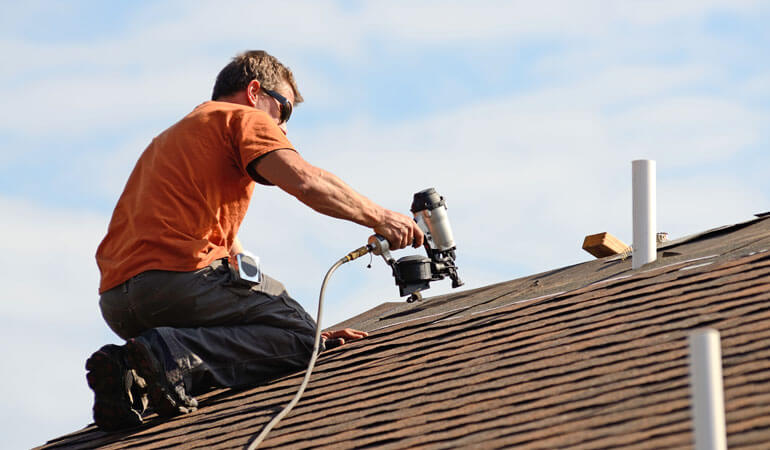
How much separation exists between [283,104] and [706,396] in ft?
11.2

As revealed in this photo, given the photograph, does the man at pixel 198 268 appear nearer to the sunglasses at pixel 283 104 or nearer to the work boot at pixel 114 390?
the work boot at pixel 114 390

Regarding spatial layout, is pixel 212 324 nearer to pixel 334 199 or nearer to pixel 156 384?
pixel 156 384

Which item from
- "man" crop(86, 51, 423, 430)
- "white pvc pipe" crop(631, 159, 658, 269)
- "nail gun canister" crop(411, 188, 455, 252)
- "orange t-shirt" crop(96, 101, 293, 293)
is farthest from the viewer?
"nail gun canister" crop(411, 188, 455, 252)

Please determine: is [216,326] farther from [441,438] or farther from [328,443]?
[441,438]

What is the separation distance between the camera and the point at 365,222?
16.5 feet

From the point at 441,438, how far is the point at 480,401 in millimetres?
292

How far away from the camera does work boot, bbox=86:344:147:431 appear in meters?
4.69

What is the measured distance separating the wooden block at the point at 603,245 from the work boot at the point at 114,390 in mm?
2913

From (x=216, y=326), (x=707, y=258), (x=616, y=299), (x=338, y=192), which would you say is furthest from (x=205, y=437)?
(x=707, y=258)

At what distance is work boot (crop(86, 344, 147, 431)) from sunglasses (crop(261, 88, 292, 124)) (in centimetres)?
159

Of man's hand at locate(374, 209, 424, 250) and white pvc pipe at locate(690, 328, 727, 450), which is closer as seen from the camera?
white pvc pipe at locate(690, 328, 727, 450)

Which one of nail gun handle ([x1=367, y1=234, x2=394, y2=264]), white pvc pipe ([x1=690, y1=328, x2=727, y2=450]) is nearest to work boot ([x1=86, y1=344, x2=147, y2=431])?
nail gun handle ([x1=367, y1=234, x2=394, y2=264])

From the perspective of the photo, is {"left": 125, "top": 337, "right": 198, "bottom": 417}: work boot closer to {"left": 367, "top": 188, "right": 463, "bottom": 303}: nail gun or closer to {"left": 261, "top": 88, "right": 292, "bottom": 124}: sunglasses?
{"left": 367, "top": 188, "right": 463, "bottom": 303}: nail gun

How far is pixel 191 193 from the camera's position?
4941mm
